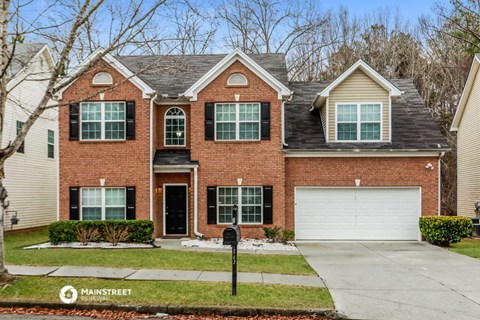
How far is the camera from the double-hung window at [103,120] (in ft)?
56.4

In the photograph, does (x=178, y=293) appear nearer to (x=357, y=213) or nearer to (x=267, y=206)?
(x=267, y=206)

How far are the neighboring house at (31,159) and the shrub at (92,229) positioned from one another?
5883 millimetres

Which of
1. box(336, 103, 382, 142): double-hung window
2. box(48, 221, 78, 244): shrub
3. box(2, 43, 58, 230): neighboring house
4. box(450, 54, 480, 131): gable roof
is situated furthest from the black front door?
box(450, 54, 480, 131): gable roof

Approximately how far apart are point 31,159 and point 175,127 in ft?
28.2

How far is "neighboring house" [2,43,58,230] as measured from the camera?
20.1 m

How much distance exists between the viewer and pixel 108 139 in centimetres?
1719

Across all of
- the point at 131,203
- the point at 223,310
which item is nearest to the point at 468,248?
the point at 223,310

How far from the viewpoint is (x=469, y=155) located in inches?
863

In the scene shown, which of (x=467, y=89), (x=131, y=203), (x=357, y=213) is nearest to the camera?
(x=131, y=203)

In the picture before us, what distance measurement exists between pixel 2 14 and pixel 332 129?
40.9ft

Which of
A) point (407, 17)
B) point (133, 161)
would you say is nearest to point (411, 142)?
point (133, 161)

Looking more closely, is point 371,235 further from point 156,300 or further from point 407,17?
point 407,17

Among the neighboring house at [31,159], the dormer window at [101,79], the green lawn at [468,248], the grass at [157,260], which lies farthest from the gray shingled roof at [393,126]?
the neighboring house at [31,159]

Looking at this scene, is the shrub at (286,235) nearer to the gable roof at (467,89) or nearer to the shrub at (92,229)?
the shrub at (92,229)
